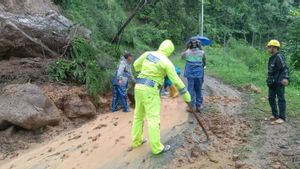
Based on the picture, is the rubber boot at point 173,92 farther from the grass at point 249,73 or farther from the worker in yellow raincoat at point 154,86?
the worker in yellow raincoat at point 154,86

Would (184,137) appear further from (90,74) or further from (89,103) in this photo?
(90,74)

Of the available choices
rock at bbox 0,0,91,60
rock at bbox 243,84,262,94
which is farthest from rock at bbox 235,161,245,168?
rock at bbox 0,0,91,60

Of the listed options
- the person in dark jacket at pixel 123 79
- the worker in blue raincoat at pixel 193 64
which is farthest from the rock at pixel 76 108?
the worker in blue raincoat at pixel 193 64

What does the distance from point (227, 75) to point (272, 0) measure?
63.7 feet

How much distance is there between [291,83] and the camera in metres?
17.7

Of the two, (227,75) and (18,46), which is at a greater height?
(18,46)

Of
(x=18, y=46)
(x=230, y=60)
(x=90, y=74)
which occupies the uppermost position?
(x=18, y=46)

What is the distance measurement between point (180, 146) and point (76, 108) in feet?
13.3

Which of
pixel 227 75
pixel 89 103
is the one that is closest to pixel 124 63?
pixel 89 103

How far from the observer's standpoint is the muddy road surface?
7508 mm

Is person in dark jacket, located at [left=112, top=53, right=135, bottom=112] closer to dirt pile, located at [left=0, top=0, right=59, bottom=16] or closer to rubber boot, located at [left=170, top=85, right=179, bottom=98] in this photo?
rubber boot, located at [left=170, top=85, right=179, bottom=98]

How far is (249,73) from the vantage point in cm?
1862

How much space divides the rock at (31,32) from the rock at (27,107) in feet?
6.44

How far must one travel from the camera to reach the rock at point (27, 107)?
392 inches
